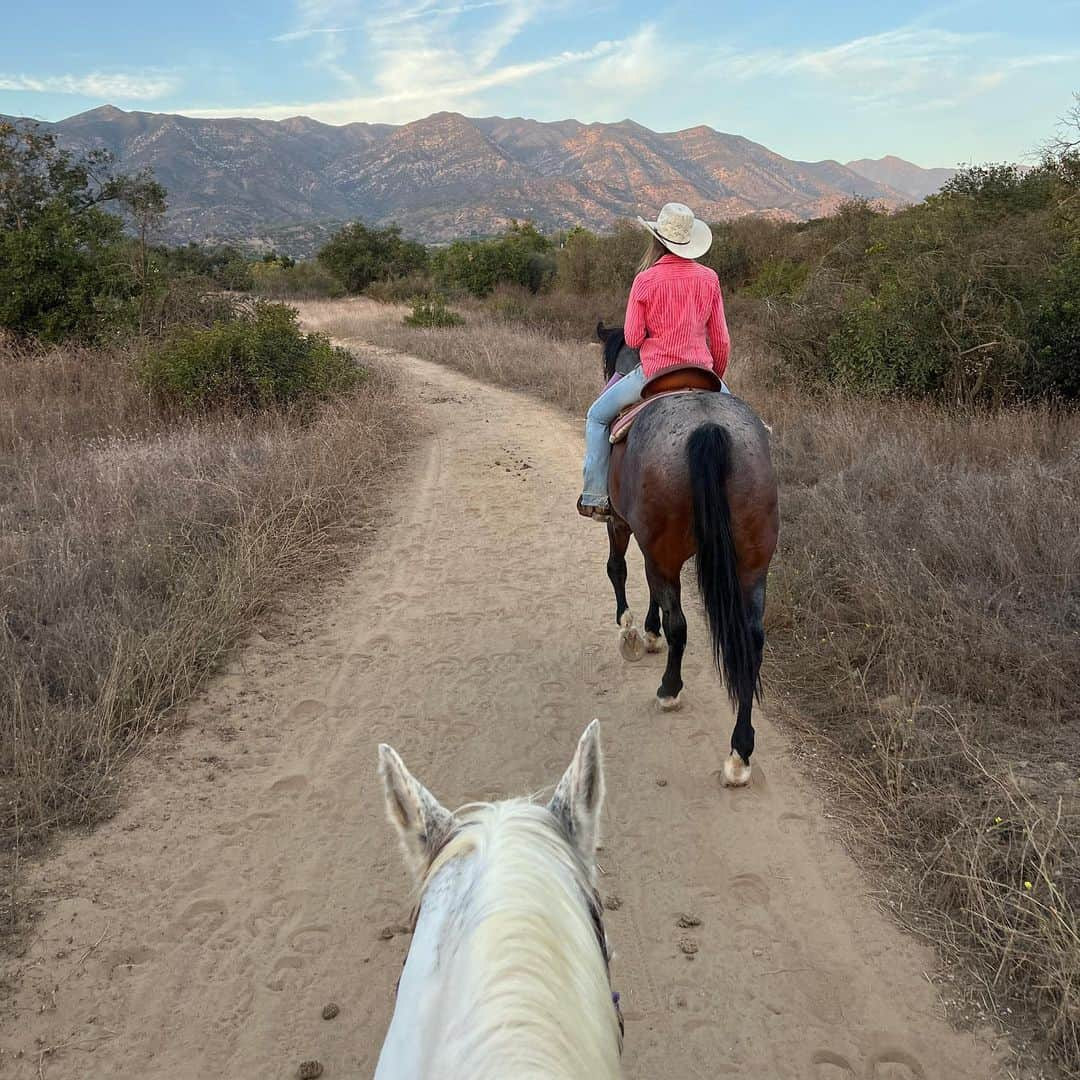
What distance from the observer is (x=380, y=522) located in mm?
7141

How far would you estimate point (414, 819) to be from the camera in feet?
4.68

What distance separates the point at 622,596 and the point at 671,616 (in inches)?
45.2

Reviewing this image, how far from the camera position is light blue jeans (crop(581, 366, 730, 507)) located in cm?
446

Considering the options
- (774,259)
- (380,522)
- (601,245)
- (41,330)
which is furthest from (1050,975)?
(601,245)

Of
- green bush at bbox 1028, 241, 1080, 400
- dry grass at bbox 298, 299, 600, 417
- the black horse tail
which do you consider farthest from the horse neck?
dry grass at bbox 298, 299, 600, 417

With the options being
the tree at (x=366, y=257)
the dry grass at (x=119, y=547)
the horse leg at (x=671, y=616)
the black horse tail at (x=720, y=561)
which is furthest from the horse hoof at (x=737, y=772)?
the tree at (x=366, y=257)

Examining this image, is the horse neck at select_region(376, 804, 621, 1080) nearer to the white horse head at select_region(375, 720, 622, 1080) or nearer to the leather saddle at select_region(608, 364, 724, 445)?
the white horse head at select_region(375, 720, 622, 1080)

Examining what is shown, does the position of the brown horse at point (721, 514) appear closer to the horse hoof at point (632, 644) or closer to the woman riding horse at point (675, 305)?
the woman riding horse at point (675, 305)

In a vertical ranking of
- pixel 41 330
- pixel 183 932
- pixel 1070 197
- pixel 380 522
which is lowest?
pixel 183 932

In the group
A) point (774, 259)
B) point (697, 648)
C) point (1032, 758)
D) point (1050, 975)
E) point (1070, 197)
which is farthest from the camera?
point (774, 259)

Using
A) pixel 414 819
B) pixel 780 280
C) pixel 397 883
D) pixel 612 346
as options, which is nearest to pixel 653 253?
pixel 612 346

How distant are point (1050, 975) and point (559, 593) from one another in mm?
3869

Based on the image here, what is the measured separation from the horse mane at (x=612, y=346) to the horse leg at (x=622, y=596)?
105 centimetres

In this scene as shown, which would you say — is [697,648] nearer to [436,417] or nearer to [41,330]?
[436,417]
